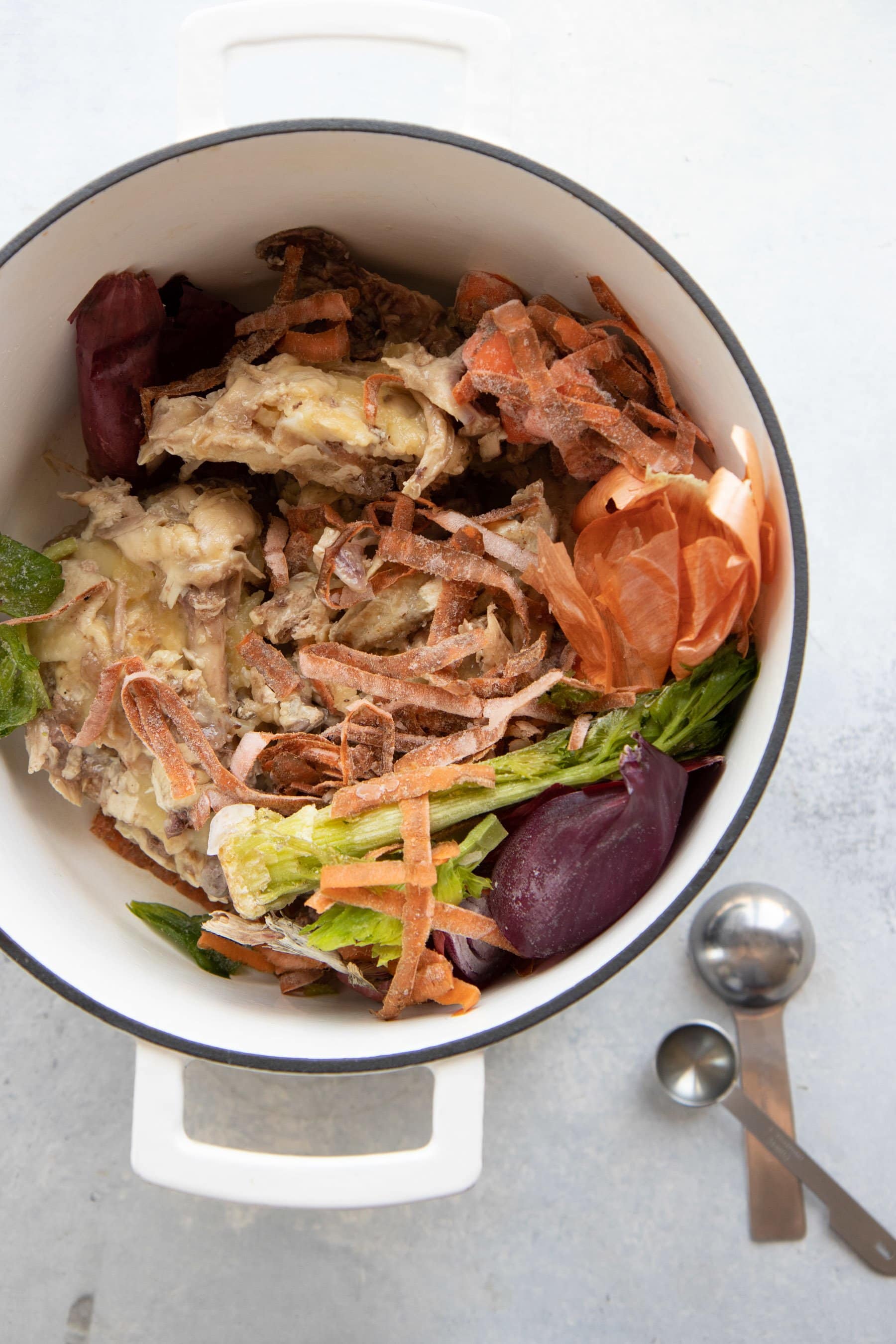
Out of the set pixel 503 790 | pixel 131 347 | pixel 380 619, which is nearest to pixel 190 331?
pixel 131 347

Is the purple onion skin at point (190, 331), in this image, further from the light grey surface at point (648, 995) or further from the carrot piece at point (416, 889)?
the carrot piece at point (416, 889)

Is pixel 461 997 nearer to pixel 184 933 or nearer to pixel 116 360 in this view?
pixel 184 933

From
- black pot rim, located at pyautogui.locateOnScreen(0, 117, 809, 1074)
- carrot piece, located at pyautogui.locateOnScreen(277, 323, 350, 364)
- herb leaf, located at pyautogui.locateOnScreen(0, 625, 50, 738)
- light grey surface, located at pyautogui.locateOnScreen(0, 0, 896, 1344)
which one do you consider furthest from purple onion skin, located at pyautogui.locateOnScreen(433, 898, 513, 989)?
carrot piece, located at pyautogui.locateOnScreen(277, 323, 350, 364)

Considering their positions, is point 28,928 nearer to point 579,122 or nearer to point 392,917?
point 392,917

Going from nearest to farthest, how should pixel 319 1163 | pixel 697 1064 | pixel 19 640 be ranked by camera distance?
1. pixel 319 1163
2. pixel 19 640
3. pixel 697 1064

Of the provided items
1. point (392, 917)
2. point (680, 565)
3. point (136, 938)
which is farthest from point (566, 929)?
point (136, 938)

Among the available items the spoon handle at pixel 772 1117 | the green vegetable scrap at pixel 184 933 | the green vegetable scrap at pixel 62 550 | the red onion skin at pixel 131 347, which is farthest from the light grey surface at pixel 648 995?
the green vegetable scrap at pixel 62 550
